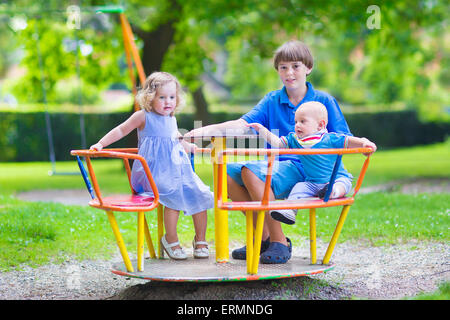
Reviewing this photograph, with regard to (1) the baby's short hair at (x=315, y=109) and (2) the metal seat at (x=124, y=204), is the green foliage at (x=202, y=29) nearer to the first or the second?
(1) the baby's short hair at (x=315, y=109)

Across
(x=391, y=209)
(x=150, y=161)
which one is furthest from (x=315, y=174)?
(x=391, y=209)

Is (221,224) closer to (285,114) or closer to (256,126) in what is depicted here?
(256,126)

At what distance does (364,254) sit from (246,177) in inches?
71.6

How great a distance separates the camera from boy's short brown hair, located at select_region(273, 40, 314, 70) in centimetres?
Result: 401

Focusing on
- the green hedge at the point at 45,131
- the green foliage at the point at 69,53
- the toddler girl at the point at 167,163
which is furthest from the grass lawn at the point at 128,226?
the green hedge at the point at 45,131

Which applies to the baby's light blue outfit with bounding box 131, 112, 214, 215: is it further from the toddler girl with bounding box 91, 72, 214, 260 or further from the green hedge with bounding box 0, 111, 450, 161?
the green hedge with bounding box 0, 111, 450, 161

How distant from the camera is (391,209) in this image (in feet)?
22.6

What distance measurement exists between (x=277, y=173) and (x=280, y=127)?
412 mm

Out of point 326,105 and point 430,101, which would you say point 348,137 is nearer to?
point 326,105

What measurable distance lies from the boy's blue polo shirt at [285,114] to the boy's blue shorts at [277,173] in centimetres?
6

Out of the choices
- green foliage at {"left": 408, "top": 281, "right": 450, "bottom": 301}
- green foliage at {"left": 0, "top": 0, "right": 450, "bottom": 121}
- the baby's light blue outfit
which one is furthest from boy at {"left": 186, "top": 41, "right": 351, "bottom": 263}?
green foliage at {"left": 0, "top": 0, "right": 450, "bottom": 121}

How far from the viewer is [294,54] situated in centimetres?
401

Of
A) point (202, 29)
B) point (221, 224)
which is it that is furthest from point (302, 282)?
point (202, 29)

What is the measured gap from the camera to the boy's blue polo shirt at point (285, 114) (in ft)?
13.2
